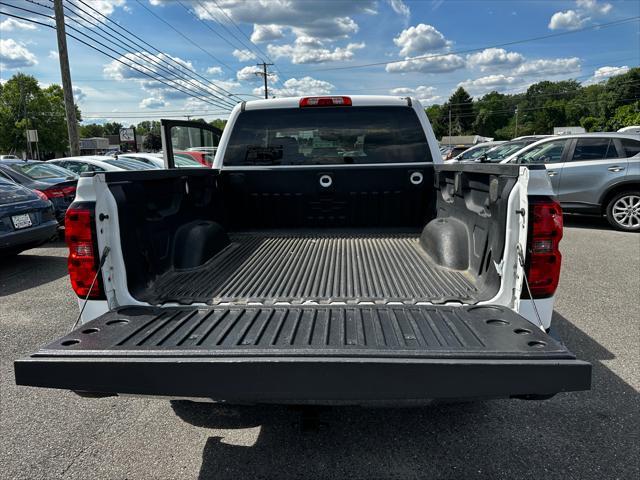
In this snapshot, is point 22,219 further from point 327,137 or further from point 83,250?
point 83,250

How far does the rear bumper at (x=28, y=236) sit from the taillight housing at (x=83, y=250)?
5182 millimetres

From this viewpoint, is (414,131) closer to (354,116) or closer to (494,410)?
(354,116)

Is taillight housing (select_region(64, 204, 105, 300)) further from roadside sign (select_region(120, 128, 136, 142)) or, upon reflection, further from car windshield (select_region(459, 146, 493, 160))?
roadside sign (select_region(120, 128, 136, 142))

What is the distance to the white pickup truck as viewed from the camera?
1760 millimetres

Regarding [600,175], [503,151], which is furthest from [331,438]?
[503,151]

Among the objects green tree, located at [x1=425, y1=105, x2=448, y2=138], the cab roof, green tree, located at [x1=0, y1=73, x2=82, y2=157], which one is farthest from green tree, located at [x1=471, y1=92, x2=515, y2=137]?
the cab roof

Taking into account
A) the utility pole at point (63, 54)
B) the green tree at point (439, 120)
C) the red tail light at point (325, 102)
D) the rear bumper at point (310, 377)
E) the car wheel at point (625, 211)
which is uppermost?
the green tree at point (439, 120)

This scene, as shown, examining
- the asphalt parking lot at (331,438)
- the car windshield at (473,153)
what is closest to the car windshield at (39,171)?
the asphalt parking lot at (331,438)

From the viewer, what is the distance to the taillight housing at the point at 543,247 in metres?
2.23

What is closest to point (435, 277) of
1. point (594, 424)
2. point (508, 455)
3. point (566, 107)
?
point (508, 455)

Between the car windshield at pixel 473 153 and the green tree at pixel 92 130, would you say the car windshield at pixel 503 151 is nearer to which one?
the car windshield at pixel 473 153

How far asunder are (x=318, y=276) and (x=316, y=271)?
116 millimetres

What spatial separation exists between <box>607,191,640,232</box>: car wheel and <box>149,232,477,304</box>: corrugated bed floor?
7.34 meters

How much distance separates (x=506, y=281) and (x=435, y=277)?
608 mm
